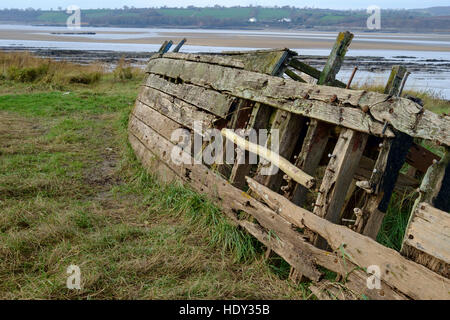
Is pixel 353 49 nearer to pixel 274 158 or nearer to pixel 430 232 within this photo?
pixel 274 158

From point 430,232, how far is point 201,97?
3214 millimetres

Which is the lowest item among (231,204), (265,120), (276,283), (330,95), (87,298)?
(87,298)

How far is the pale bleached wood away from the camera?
135 inches

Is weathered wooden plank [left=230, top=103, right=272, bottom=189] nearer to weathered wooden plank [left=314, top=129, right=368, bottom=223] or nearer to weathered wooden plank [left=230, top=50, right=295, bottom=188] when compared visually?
weathered wooden plank [left=230, top=50, right=295, bottom=188]

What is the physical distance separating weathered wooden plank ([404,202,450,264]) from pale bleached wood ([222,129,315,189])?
0.91m

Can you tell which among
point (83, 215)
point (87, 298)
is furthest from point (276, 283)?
point (83, 215)

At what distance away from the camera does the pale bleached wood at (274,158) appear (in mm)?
3431

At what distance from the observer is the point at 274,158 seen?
12.5ft

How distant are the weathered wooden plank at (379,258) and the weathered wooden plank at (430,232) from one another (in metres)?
0.12

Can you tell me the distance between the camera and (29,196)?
5160 millimetres

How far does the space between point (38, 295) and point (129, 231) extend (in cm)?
124

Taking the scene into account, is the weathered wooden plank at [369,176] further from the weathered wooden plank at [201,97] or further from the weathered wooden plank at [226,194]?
the weathered wooden plank at [201,97]

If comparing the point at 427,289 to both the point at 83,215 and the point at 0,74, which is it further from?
the point at 0,74

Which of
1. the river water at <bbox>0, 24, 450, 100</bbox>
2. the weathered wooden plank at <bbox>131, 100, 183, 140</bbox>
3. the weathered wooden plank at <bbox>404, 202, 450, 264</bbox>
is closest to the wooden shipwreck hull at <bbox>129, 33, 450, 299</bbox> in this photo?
the weathered wooden plank at <bbox>404, 202, 450, 264</bbox>
